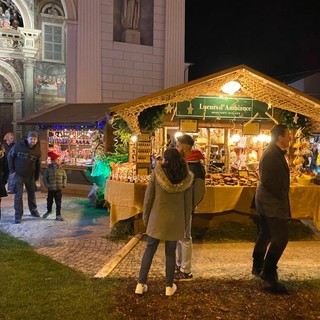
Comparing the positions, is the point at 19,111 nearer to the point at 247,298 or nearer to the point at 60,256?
the point at 60,256

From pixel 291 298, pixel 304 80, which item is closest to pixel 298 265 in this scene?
pixel 291 298

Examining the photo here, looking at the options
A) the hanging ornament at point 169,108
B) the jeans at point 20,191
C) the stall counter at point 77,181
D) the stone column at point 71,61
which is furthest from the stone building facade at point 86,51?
the hanging ornament at point 169,108

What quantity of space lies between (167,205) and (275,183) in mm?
1320

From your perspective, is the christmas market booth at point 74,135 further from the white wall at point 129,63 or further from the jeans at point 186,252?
the jeans at point 186,252

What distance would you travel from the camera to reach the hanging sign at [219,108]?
317 inches

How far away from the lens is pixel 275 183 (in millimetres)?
4883

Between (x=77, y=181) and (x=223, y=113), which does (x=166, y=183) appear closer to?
(x=223, y=113)

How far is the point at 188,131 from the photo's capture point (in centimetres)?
823

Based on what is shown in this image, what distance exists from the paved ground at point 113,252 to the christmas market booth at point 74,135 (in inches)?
149

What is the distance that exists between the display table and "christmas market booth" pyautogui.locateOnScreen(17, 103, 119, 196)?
4795 millimetres

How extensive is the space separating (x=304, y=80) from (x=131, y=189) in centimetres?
2306

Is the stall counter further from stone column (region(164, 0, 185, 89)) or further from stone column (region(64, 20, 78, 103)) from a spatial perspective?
stone column (region(164, 0, 185, 89))

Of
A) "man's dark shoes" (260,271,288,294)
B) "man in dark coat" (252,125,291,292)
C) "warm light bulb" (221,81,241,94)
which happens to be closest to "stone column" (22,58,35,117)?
"warm light bulb" (221,81,241,94)

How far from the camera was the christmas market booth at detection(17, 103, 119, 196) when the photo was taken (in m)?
12.5
